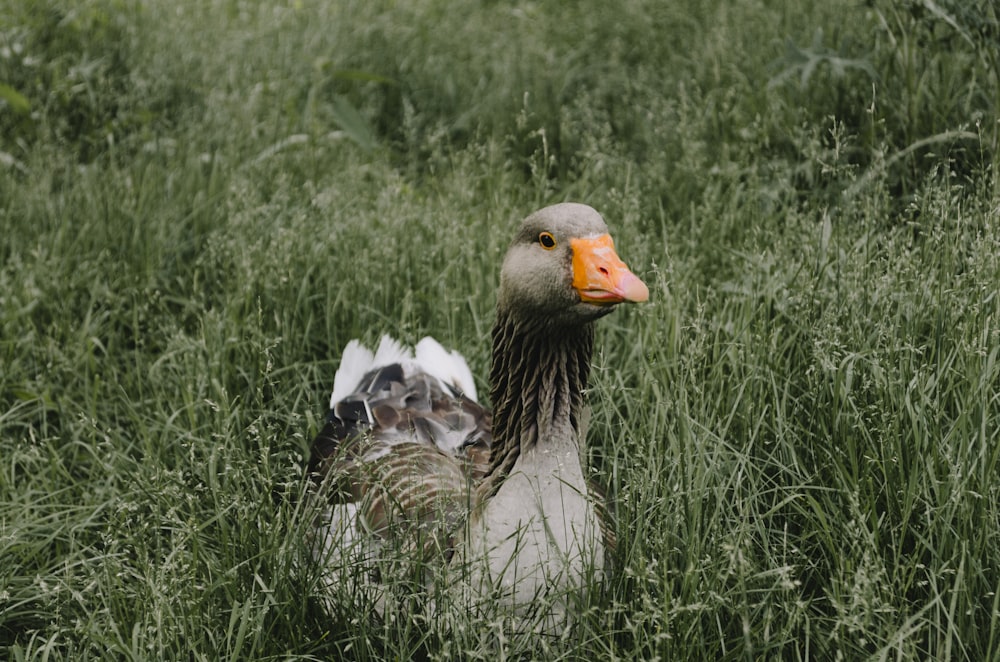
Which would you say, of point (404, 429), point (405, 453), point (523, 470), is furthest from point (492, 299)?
point (523, 470)

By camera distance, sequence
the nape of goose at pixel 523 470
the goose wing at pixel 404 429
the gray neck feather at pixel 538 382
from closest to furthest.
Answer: the nape of goose at pixel 523 470, the gray neck feather at pixel 538 382, the goose wing at pixel 404 429

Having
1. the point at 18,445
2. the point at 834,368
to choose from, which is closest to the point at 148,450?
the point at 18,445

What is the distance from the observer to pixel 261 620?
2.65 meters

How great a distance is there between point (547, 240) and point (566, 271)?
5.1 inches

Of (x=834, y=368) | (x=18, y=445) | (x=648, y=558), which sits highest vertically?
(x=834, y=368)

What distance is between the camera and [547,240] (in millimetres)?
2906

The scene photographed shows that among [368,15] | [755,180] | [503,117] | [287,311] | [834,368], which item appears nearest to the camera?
[834,368]

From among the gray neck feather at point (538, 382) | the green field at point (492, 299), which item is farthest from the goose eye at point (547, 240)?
the green field at point (492, 299)

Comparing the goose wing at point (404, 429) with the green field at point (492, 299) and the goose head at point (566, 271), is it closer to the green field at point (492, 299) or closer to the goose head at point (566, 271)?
the green field at point (492, 299)

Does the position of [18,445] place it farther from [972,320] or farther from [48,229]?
[972,320]

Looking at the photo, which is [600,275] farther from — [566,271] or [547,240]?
[547,240]

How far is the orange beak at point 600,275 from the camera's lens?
2.70 metres

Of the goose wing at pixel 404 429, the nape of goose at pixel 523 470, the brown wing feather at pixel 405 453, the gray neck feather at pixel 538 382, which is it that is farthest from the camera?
the goose wing at pixel 404 429

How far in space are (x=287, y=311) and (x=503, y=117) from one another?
2242 millimetres
